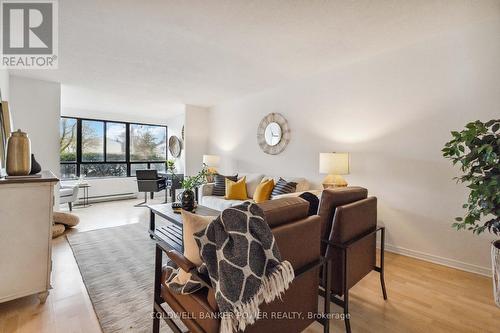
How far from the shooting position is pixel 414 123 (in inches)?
110

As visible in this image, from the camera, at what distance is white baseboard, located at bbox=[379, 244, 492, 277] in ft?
7.83

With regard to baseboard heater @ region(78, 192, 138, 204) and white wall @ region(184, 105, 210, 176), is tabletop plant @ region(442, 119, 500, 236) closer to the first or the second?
white wall @ region(184, 105, 210, 176)

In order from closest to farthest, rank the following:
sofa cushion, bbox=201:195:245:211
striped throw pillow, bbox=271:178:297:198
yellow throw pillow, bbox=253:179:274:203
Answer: striped throw pillow, bbox=271:178:297:198 → yellow throw pillow, bbox=253:179:274:203 → sofa cushion, bbox=201:195:245:211

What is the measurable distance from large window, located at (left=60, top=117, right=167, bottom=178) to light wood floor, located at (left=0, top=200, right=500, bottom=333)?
4.54 m

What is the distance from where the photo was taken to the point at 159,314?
1472 millimetres

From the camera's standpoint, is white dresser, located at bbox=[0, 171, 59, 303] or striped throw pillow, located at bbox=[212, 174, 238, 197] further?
striped throw pillow, located at bbox=[212, 174, 238, 197]

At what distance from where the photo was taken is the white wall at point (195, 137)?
5.97 meters

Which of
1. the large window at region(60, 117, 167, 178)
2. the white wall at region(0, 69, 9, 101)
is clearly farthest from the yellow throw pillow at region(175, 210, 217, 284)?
the large window at region(60, 117, 167, 178)

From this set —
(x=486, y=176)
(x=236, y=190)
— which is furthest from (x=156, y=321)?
(x=236, y=190)

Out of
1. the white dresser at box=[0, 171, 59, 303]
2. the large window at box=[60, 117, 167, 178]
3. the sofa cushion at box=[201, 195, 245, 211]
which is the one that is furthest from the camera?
the large window at box=[60, 117, 167, 178]

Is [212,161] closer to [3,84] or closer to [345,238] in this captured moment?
[3,84]

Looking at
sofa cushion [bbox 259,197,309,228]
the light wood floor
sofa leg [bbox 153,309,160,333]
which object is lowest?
the light wood floor

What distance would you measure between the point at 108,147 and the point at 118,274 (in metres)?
5.37

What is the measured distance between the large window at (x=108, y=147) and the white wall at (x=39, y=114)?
212cm
